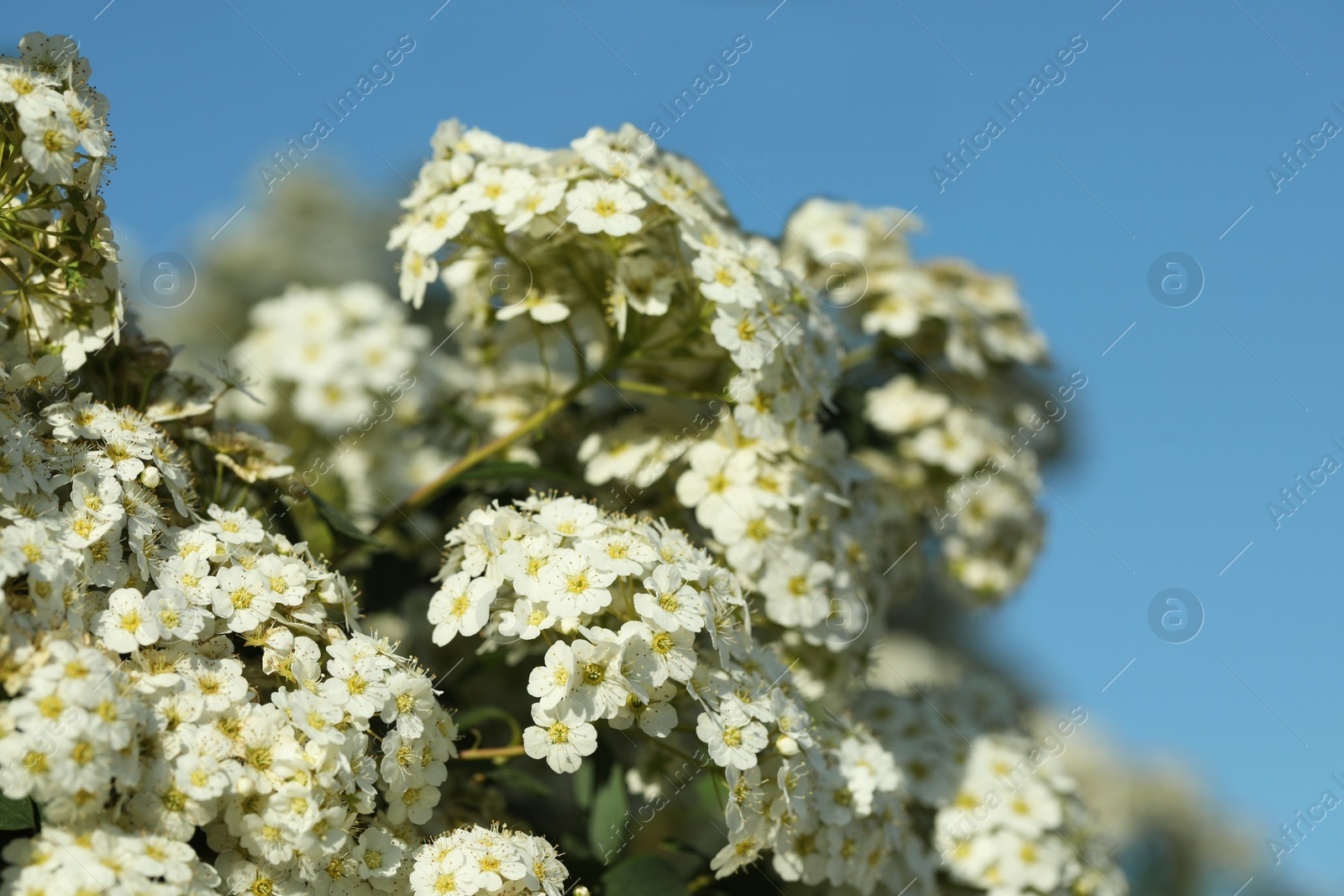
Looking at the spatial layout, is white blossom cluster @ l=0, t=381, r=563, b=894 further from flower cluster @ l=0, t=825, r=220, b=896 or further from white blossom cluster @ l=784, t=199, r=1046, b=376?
white blossom cluster @ l=784, t=199, r=1046, b=376

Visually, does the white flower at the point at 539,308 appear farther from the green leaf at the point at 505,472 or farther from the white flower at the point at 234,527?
the white flower at the point at 234,527

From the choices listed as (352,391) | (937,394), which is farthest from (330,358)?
(937,394)

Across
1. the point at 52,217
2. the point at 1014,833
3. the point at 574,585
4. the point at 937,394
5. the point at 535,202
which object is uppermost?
the point at 937,394

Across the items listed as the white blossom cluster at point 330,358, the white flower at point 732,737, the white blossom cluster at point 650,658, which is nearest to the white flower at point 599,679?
the white blossom cluster at point 650,658

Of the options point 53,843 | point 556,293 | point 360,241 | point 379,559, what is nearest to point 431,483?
point 379,559

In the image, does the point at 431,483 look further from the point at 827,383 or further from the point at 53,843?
the point at 53,843

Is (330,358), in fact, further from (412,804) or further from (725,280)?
(412,804)

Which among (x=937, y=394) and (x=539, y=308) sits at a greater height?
(x=937, y=394)
